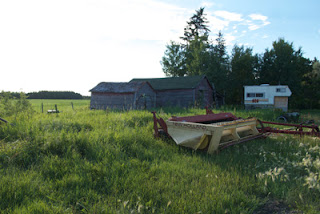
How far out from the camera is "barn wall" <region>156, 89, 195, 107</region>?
25953 millimetres

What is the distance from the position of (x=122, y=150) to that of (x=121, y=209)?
2719mm

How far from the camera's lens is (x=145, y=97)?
79.7ft

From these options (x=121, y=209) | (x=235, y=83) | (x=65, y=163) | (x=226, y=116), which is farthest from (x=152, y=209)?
(x=235, y=83)

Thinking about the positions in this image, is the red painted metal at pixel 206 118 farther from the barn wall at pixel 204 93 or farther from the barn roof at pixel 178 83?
the barn wall at pixel 204 93

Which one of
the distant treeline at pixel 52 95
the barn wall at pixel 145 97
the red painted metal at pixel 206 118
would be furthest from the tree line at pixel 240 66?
the distant treeline at pixel 52 95

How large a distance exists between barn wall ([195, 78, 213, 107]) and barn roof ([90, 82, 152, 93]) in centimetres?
732

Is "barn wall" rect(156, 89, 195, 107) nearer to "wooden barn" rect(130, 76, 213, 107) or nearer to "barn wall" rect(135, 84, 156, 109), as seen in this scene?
"wooden barn" rect(130, 76, 213, 107)

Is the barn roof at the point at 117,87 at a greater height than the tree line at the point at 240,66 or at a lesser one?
lesser

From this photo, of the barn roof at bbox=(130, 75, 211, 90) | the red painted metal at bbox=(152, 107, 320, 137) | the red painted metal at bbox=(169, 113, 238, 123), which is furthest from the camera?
the barn roof at bbox=(130, 75, 211, 90)

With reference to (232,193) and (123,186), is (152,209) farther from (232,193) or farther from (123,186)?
(232,193)

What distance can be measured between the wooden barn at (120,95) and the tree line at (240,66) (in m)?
16.2

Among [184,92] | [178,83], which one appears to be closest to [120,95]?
[184,92]

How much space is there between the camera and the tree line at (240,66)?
121 ft

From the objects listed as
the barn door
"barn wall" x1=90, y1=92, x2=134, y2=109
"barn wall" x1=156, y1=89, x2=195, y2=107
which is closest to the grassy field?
"barn wall" x1=90, y1=92, x2=134, y2=109
